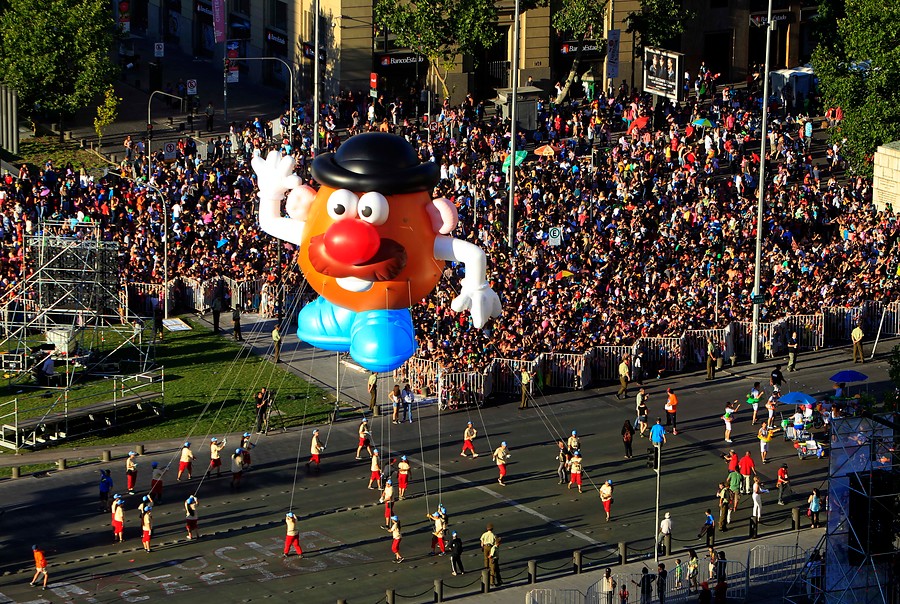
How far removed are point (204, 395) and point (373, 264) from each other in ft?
74.3

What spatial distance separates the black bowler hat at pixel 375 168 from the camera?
41000mm

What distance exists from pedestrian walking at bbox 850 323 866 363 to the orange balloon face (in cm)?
2673

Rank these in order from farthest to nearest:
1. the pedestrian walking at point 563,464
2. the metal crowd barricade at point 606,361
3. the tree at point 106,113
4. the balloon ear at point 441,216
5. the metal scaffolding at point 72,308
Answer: the tree at point 106,113
the metal crowd barricade at point 606,361
the metal scaffolding at point 72,308
the pedestrian walking at point 563,464
the balloon ear at point 441,216

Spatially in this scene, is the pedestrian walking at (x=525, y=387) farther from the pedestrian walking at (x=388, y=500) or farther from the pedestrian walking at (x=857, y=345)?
the pedestrian walking at (x=857, y=345)

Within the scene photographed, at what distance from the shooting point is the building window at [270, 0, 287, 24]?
298 ft

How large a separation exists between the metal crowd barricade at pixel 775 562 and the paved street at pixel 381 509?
114cm

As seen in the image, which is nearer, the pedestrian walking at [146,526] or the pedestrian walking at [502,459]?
the pedestrian walking at [146,526]

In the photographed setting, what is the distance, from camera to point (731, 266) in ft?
227

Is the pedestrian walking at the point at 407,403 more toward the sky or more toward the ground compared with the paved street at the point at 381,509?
more toward the sky

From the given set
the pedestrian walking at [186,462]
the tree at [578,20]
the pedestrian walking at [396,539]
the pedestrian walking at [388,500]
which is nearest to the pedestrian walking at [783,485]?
the pedestrian walking at [388,500]

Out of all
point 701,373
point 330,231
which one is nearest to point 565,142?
point 701,373

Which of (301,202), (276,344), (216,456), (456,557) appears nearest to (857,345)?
(276,344)

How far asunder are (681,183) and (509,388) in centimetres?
1512

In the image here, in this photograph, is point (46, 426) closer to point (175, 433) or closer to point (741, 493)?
point (175, 433)
